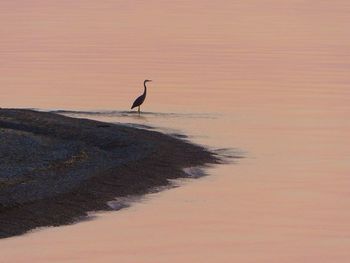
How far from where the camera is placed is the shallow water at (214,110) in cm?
2247

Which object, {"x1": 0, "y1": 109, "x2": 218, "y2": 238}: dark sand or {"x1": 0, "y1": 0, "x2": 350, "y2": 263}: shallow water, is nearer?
{"x1": 0, "y1": 0, "x2": 350, "y2": 263}: shallow water

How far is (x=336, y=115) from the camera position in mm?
40062

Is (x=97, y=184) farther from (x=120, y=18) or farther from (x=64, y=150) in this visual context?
(x=120, y=18)

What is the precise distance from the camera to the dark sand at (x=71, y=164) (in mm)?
23625

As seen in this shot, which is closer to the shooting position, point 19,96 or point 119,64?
point 19,96

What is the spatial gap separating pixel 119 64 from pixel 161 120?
1946 cm

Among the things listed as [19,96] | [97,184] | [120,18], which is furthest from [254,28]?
[97,184]

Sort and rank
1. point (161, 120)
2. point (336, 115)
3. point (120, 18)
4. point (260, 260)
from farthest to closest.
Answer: point (120, 18), point (336, 115), point (161, 120), point (260, 260)

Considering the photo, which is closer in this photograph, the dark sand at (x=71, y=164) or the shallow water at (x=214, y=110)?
the shallow water at (x=214, y=110)

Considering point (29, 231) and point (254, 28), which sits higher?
point (254, 28)

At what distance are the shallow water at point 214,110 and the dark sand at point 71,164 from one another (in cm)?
57

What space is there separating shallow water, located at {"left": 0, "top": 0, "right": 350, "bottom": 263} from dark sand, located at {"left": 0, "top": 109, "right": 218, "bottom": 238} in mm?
573

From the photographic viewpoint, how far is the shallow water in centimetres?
2247

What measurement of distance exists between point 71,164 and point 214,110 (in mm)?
13487
